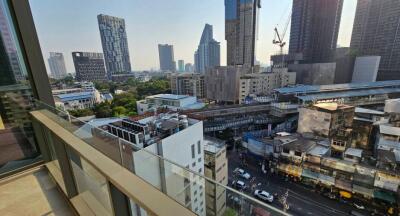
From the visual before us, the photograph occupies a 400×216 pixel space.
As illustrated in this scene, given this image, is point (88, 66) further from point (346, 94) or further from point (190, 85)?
point (346, 94)

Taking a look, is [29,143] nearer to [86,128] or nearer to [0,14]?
[0,14]

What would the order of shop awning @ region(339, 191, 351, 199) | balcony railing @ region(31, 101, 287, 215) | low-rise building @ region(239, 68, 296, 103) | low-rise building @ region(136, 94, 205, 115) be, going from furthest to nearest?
low-rise building @ region(239, 68, 296, 103) < low-rise building @ region(136, 94, 205, 115) < shop awning @ region(339, 191, 351, 199) < balcony railing @ region(31, 101, 287, 215)

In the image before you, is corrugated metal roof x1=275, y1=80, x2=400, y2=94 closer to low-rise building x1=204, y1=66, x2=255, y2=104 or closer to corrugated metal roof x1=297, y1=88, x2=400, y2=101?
corrugated metal roof x1=297, y1=88, x2=400, y2=101

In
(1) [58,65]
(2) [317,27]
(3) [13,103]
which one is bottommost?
(3) [13,103]

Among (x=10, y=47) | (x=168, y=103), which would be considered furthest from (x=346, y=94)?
(x=10, y=47)

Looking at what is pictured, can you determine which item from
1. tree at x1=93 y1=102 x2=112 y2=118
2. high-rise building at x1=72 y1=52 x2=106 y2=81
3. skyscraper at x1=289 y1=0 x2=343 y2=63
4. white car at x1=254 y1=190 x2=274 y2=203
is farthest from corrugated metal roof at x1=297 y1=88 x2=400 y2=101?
high-rise building at x1=72 y1=52 x2=106 y2=81

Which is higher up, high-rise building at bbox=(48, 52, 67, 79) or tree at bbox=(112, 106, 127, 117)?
high-rise building at bbox=(48, 52, 67, 79)

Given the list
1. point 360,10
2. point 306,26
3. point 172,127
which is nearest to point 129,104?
point 172,127
